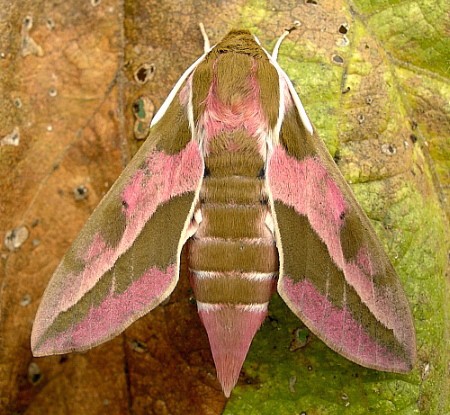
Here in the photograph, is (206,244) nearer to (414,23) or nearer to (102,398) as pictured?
(102,398)

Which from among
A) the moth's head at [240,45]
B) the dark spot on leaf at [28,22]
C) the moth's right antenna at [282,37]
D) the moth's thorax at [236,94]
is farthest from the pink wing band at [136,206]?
the dark spot on leaf at [28,22]

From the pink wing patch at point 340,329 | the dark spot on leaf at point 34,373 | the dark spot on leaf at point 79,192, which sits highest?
the dark spot on leaf at point 79,192

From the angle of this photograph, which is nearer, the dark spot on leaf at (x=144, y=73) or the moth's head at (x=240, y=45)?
the moth's head at (x=240, y=45)

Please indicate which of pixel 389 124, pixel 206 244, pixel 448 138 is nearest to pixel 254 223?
pixel 206 244

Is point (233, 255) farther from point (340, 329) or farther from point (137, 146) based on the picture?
point (137, 146)

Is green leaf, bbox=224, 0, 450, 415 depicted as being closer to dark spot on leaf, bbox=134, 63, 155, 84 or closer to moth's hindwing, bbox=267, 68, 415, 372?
moth's hindwing, bbox=267, 68, 415, 372

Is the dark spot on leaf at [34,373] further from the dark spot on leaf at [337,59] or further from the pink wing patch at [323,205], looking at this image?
the dark spot on leaf at [337,59]

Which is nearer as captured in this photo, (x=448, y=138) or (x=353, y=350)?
(x=353, y=350)
